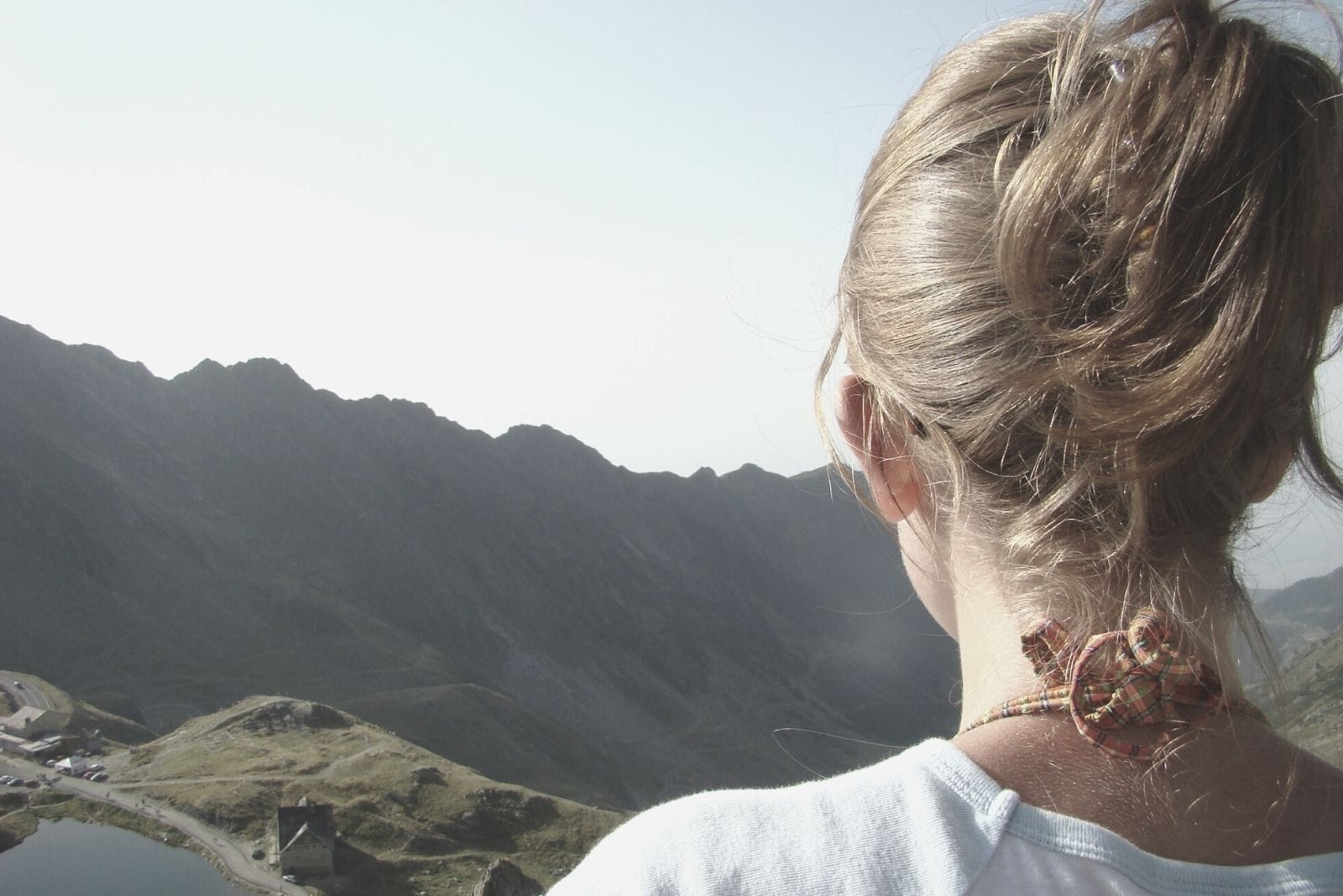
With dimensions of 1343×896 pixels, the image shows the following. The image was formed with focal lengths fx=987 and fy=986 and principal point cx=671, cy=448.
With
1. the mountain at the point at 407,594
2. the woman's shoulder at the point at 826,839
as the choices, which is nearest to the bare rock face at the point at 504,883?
the mountain at the point at 407,594

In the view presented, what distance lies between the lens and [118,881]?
157ft

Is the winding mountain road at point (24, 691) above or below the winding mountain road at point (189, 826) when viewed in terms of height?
above

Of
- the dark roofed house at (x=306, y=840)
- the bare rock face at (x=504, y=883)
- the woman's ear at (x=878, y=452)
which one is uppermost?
the woman's ear at (x=878, y=452)

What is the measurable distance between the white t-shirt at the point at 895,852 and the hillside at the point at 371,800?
54.9 meters

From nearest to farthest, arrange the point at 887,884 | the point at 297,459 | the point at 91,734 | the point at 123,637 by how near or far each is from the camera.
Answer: the point at 887,884 → the point at 91,734 → the point at 123,637 → the point at 297,459

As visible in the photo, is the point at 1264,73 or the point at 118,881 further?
the point at 118,881

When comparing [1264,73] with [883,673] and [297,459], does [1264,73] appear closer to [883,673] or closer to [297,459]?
[297,459]

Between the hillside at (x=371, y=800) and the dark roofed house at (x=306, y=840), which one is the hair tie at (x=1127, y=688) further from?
the dark roofed house at (x=306, y=840)

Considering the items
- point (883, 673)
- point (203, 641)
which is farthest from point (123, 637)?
point (883, 673)

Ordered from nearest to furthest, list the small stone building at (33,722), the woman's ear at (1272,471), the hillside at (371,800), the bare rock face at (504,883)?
the woman's ear at (1272,471), the bare rock face at (504,883), the hillside at (371,800), the small stone building at (33,722)

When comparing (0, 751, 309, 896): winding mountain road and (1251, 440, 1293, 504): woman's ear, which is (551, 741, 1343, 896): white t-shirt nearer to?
(1251, 440, 1293, 504): woman's ear

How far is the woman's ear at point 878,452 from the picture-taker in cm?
239

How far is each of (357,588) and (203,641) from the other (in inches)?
1172

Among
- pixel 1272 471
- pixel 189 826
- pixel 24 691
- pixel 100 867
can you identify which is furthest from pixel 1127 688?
pixel 24 691
